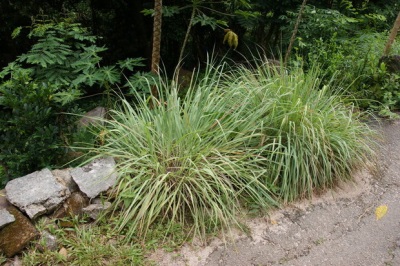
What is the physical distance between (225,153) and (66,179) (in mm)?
1184

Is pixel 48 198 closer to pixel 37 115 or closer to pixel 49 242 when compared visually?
pixel 49 242

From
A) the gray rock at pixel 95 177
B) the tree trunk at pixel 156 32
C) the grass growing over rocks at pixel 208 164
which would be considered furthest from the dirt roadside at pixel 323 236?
the tree trunk at pixel 156 32

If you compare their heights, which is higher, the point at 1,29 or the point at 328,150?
the point at 1,29

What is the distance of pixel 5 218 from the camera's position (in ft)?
6.94

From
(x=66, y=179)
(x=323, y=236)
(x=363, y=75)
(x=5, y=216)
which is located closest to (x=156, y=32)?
(x=66, y=179)

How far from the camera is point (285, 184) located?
2643 millimetres

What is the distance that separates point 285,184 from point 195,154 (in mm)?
734

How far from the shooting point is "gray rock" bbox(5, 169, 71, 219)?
225 centimetres

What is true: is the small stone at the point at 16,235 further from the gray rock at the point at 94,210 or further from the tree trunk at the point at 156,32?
the tree trunk at the point at 156,32

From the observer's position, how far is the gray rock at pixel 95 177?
243 centimetres

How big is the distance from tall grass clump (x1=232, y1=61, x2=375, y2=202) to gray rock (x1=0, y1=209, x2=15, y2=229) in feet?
5.80

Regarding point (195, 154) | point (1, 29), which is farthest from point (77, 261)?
point (1, 29)

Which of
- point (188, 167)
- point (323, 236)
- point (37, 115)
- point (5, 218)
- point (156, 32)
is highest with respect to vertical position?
point (156, 32)

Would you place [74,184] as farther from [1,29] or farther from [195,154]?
[1,29]
